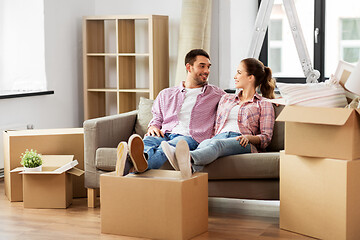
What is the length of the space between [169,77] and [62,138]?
1.69 metres

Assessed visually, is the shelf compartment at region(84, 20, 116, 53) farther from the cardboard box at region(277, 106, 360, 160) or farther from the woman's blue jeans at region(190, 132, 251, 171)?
the cardboard box at region(277, 106, 360, 160)

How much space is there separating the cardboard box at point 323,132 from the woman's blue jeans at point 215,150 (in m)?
0.47

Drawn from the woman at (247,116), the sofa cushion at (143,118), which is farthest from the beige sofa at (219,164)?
the woman at (247,116)

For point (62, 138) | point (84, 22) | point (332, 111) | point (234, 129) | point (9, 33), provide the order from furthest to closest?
point (84, 22) < point (9, 33) < point (62, 138) < point (234, 129) < point (332, 111)

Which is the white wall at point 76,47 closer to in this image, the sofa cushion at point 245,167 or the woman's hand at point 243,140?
the woman's hand at point 243,140

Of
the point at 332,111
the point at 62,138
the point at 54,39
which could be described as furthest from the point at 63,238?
the point at 54,39

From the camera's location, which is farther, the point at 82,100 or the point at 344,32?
the point at 82,100

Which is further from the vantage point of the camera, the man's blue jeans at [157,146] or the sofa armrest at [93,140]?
the sofa armrest at [93,140]

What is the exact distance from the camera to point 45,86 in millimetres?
5285

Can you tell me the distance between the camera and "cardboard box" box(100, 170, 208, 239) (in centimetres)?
309

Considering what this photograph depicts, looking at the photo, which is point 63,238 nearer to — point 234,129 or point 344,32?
point 234,129

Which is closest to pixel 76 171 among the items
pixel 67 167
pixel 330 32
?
pixel 67 167

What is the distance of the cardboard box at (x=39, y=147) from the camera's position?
13.3 ft

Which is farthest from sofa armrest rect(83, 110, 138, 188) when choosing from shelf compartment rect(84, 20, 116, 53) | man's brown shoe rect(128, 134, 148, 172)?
shelf compartment rect(84, 20, 116, 53)
